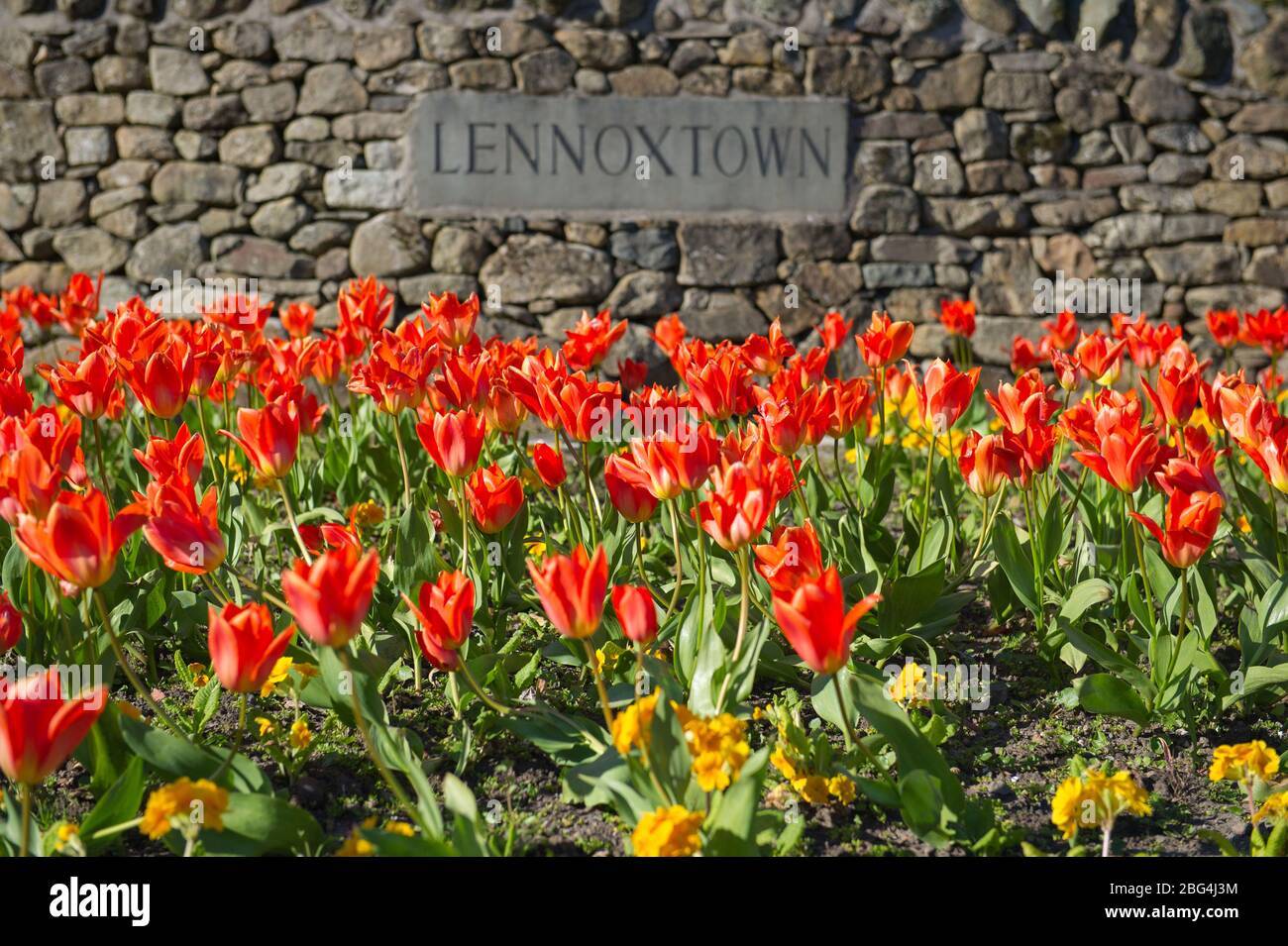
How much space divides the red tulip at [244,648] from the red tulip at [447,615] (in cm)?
22

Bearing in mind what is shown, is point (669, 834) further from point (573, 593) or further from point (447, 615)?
point (447, 615)

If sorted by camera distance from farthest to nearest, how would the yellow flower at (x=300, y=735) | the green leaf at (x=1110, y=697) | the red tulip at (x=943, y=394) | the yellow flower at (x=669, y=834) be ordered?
the red tulip at (x=943, y=394) < the green leaf at (x=1110, y=697) < the yellow flower at (x=300, y=735) < the yellow flower at (x=669, y=834)

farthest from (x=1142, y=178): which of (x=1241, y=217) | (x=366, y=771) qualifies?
(x=366, y=771)

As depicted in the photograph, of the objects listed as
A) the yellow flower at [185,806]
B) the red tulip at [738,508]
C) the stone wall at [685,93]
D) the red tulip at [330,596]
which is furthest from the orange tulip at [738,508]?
the stone wall at [685,93]

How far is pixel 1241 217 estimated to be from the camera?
19.3ft

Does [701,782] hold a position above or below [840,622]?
below

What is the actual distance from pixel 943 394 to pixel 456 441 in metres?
0.91

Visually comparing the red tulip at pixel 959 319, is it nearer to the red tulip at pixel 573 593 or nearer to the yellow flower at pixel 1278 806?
the yellow flower at pixel 1278 806

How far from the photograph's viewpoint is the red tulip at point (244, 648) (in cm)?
136

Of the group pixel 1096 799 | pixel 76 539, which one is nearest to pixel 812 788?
pixel 1096 799
